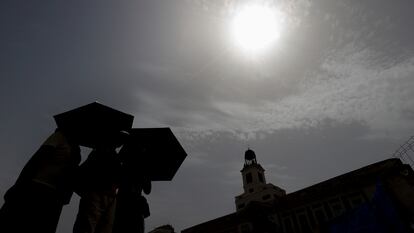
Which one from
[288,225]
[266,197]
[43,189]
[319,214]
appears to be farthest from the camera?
[266,197]

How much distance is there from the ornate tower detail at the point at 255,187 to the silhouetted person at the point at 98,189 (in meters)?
31.9

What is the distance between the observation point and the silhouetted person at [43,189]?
1480mm

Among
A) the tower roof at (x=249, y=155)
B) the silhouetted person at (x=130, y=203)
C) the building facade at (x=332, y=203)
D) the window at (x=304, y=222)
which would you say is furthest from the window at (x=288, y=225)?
the silhouetted person at (x=130, y=203)

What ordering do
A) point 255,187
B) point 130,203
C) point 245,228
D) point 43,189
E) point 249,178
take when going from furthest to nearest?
1. point 249,178
2. point 255,187
3. point 245,228
4. point 130,203
5. point 43,189

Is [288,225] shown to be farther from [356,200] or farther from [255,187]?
[255,187]

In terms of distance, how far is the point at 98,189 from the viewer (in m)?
1.93

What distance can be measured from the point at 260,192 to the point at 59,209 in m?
33.3

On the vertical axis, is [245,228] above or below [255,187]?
below

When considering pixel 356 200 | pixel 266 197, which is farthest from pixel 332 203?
pixel 266 197

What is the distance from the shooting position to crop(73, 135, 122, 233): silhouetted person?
6.00 feet

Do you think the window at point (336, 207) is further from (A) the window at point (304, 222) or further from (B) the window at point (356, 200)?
(A) the window at point (304, 222)

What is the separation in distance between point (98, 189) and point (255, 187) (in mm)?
33889

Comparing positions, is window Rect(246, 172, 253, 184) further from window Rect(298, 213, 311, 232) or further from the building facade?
window Rect(298, 213, 311, 232)

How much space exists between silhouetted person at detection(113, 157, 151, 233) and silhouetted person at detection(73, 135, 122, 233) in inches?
4.7
